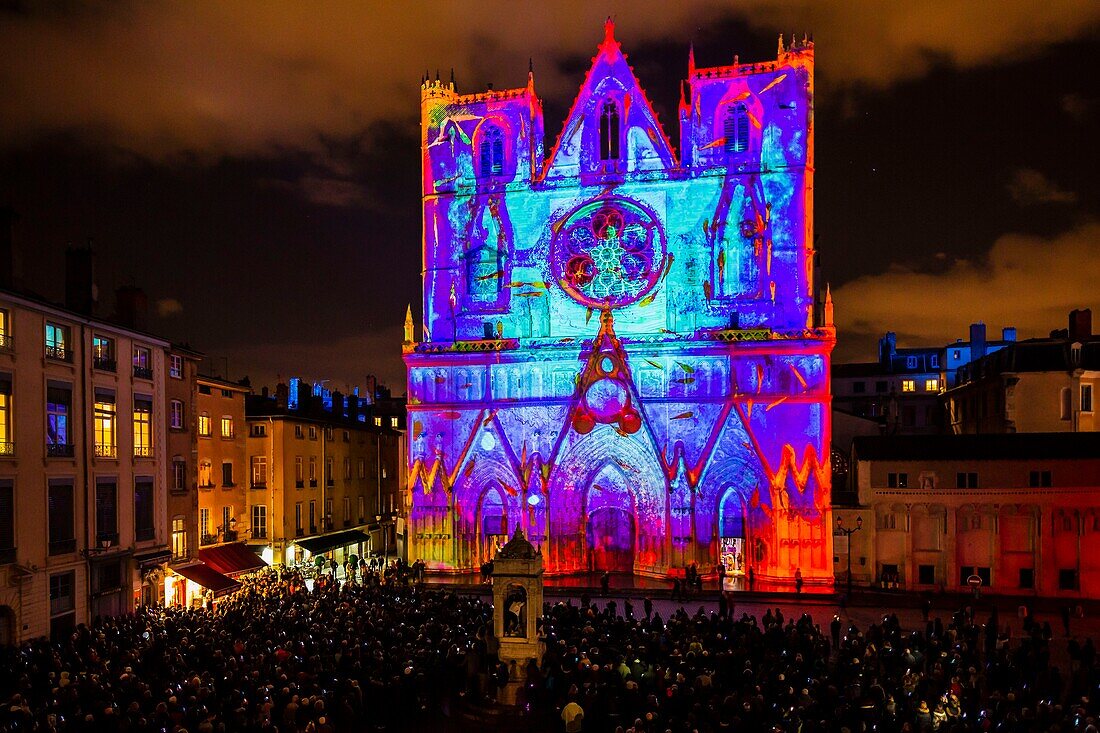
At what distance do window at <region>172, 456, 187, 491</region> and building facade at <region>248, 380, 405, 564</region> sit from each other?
850 cm

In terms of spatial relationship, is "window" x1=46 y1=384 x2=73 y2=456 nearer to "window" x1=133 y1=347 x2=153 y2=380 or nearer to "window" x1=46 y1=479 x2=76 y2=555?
"window" x1=46 y1=479 x2=76 y2=555

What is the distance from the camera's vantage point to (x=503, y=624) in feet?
71.9

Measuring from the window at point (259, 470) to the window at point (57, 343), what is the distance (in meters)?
16.0

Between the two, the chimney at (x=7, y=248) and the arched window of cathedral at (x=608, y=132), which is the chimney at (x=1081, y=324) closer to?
the arched window of cathedral at (x=608, y=132)

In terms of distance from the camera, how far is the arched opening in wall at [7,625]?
1070 inches

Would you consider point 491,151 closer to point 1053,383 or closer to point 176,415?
point 176,415

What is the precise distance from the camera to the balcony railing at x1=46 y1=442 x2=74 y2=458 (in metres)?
29.5

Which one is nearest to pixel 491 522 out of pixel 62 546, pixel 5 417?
pixel 62 546

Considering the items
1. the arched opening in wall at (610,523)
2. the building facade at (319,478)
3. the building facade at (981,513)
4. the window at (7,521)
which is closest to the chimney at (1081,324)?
the building facade at (981,513)

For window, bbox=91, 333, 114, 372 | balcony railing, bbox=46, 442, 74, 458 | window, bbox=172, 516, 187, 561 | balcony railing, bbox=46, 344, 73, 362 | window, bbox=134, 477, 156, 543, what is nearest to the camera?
balcony railing, bbox=46, 442, 74, 458

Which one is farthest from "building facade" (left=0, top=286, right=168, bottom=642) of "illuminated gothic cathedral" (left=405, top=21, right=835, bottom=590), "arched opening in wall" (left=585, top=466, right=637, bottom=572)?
"arched opening in wall" (left=585, top=466, right=637, bottom=572)

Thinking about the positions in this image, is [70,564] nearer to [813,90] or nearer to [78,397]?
[78,397]

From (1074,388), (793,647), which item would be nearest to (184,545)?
(793,647)

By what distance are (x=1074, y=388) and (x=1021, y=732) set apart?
129 feet
